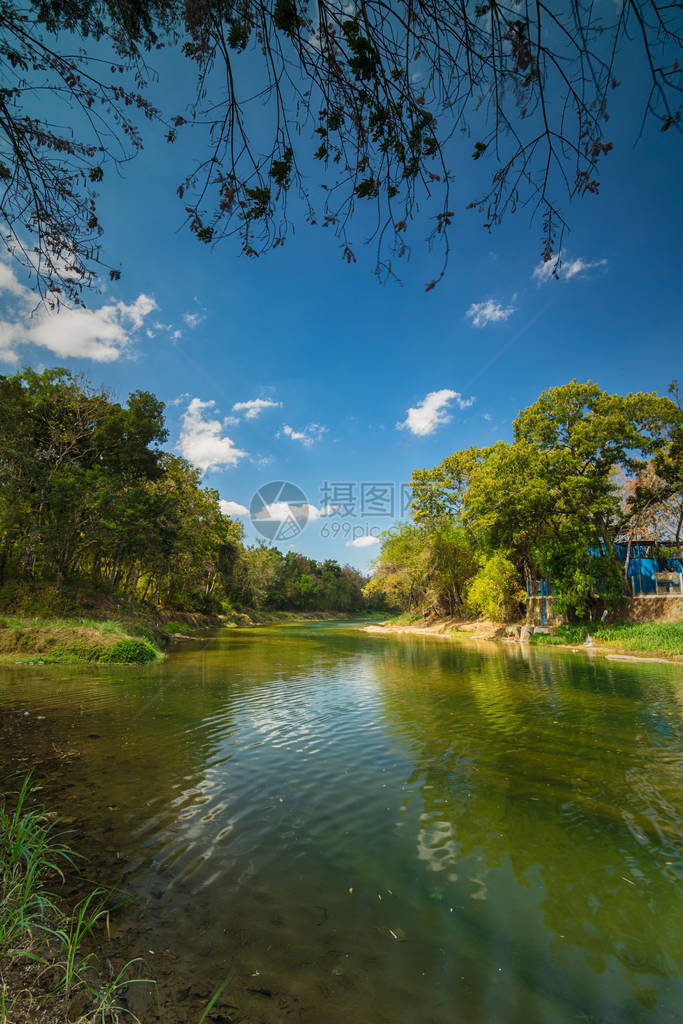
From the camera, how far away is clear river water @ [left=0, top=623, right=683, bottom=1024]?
261 centimetres

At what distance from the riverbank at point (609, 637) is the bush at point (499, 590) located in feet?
3.70

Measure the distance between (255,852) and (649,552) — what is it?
3052 centimetres

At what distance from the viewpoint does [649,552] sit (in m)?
27.0

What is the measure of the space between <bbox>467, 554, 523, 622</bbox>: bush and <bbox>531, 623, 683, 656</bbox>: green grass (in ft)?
14.9

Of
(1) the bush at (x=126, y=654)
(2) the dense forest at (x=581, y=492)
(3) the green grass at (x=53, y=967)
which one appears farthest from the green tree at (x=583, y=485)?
(3) the green grass at (x=53, y=967)

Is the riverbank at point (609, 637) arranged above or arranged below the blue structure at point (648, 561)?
below

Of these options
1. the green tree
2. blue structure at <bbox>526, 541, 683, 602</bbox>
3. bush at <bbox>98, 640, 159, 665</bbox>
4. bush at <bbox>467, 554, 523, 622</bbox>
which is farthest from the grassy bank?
bush at <bbox>467, 554, 523, 622</bbox>

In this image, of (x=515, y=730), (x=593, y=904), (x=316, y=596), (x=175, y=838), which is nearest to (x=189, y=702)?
(x=175, y=838)

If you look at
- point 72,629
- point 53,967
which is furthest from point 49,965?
point 72,629

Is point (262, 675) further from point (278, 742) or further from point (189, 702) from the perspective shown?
point (278, 742)

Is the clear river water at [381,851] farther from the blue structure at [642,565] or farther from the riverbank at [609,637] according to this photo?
the blue structure at [642,565]

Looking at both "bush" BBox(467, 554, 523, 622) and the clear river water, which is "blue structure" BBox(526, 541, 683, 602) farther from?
the clear river water

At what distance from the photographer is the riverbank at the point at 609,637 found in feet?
60.4

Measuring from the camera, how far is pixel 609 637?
22000 millimetres
